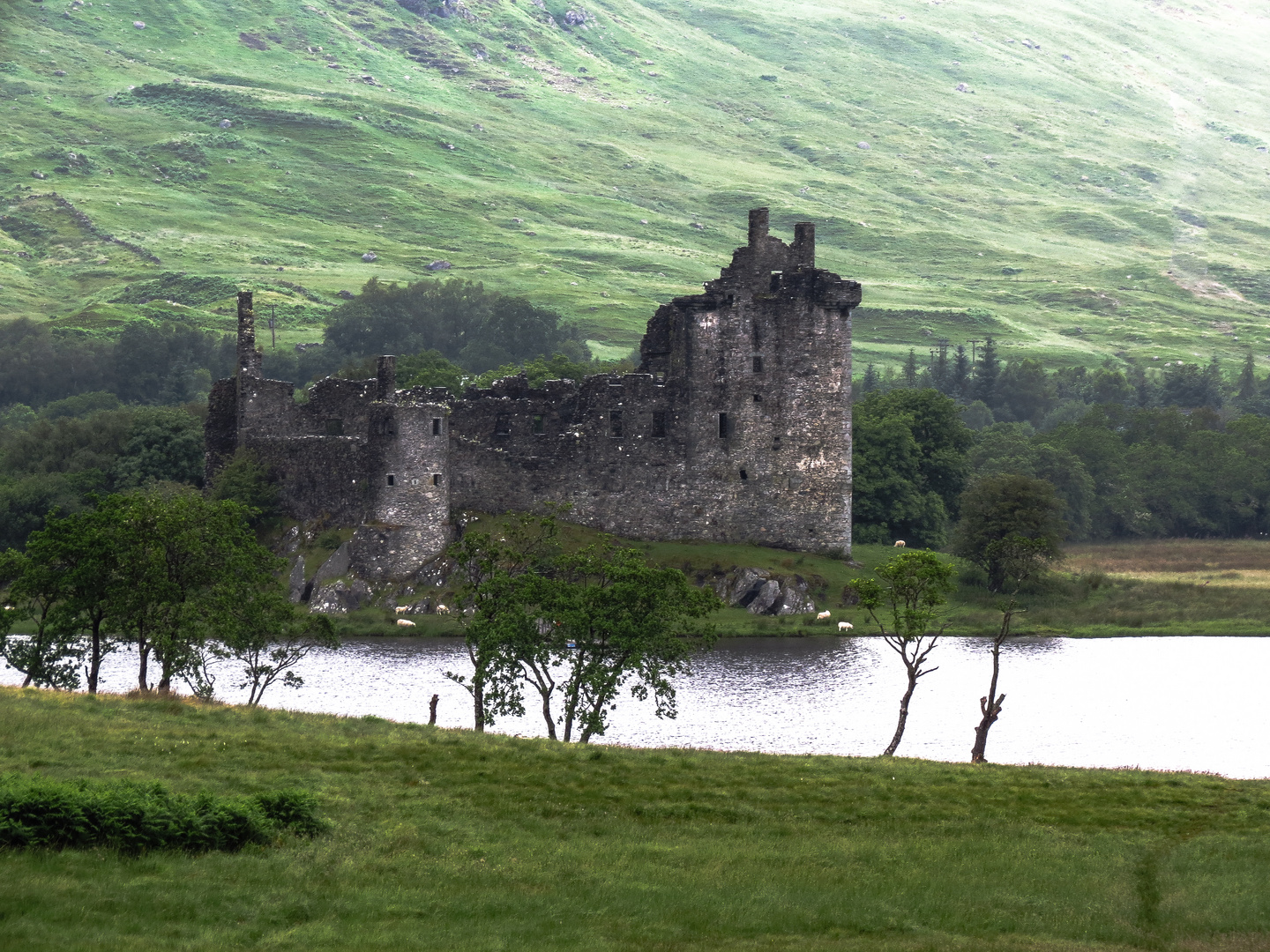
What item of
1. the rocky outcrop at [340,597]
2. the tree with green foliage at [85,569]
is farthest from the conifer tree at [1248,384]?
the tree with green foliage at [85,569]

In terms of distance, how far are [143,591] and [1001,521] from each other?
4484 centimetres

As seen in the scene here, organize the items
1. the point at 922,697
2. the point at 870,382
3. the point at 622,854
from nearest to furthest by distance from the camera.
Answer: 1. the point at 622,854
2. the point at 922,697
3. the point at 870,382

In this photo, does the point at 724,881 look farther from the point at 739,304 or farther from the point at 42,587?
the point at 739,304

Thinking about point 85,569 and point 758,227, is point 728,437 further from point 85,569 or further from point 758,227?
point 85,569

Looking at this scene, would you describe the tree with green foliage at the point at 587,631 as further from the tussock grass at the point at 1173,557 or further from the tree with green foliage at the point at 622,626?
the tussock grass at the point at 1173,557

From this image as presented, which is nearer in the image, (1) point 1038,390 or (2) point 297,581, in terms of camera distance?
(2) point 297,581

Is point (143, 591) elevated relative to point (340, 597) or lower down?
elevated

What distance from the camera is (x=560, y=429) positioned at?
7894 cm

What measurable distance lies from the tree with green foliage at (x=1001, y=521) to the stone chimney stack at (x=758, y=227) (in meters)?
16.2

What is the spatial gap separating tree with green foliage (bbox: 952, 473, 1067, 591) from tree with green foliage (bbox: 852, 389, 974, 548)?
4224 mm

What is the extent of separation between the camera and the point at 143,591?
152 feet

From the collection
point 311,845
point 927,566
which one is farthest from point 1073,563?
point 311,845

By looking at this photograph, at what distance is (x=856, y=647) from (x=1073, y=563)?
102 feet

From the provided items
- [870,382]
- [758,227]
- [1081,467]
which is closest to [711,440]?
[758,227]
